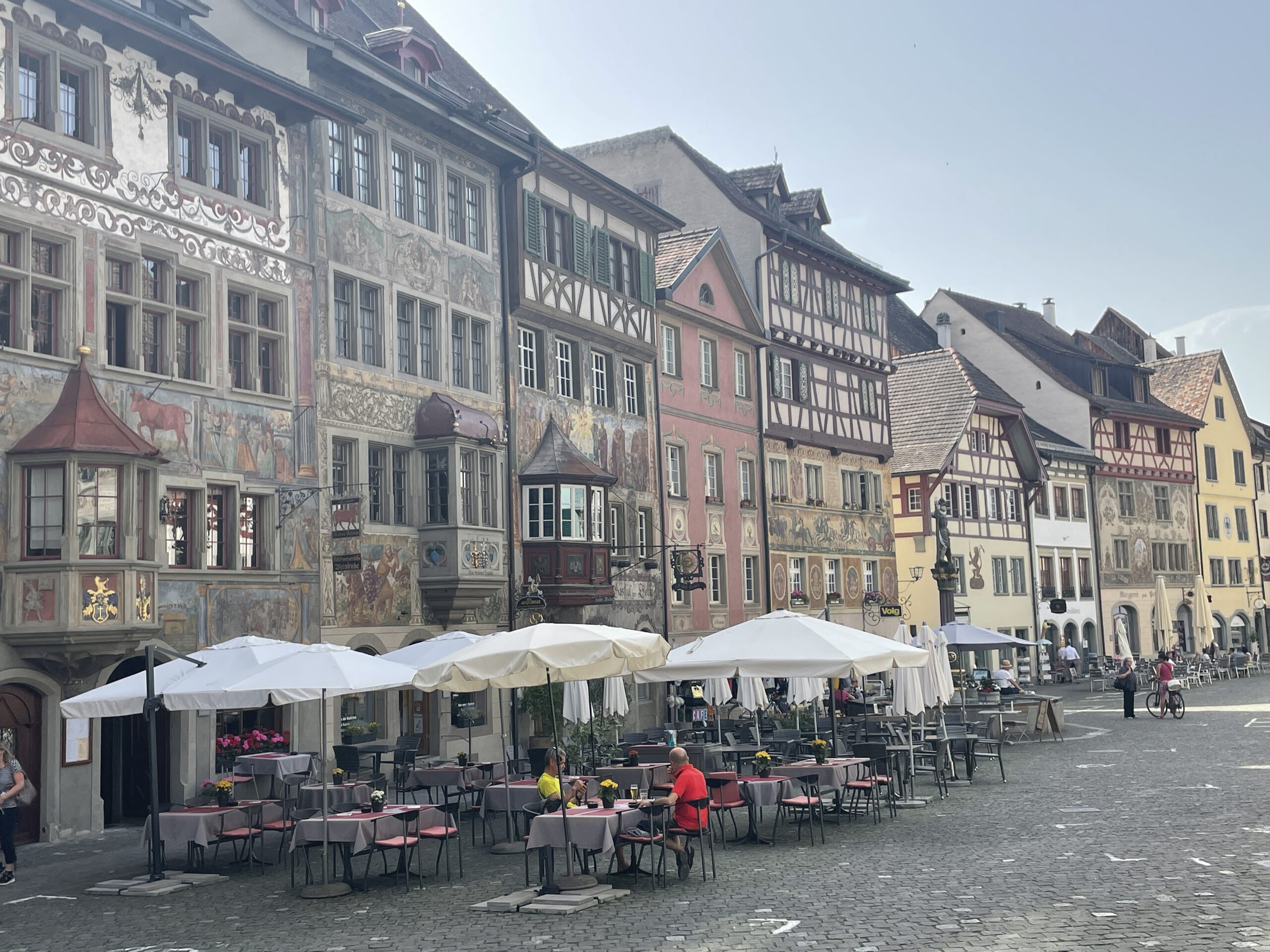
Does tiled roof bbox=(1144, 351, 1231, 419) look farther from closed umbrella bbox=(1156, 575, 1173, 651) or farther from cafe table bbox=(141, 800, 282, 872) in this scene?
cafe table bbox=(141, 800, 282, 872)

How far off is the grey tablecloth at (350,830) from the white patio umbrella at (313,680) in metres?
0.17

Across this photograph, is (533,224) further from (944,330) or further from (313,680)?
(944,330)

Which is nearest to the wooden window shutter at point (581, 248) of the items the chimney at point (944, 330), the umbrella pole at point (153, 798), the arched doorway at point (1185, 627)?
the umbrella pole at point (153, 798)

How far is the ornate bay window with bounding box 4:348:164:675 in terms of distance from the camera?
1877 centimetres

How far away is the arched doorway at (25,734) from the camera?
18891mm

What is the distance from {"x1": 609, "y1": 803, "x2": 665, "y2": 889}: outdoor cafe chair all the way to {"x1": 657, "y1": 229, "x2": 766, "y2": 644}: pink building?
64.6ft

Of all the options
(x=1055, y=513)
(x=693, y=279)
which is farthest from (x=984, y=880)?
(x=1055, y=513)

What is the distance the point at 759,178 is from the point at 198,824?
33249mm

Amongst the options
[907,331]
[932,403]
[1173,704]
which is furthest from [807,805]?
[907,331]

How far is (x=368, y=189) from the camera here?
2625 cm

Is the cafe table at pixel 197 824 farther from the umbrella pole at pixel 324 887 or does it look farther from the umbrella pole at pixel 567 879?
the umbrella pole at pixel 567 879

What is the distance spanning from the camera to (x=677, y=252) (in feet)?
129

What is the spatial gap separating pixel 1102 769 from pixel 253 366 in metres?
14.8

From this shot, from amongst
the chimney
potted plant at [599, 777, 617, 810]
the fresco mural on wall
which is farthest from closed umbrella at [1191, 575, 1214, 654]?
potted plant at [599, 777, 617, 810]
